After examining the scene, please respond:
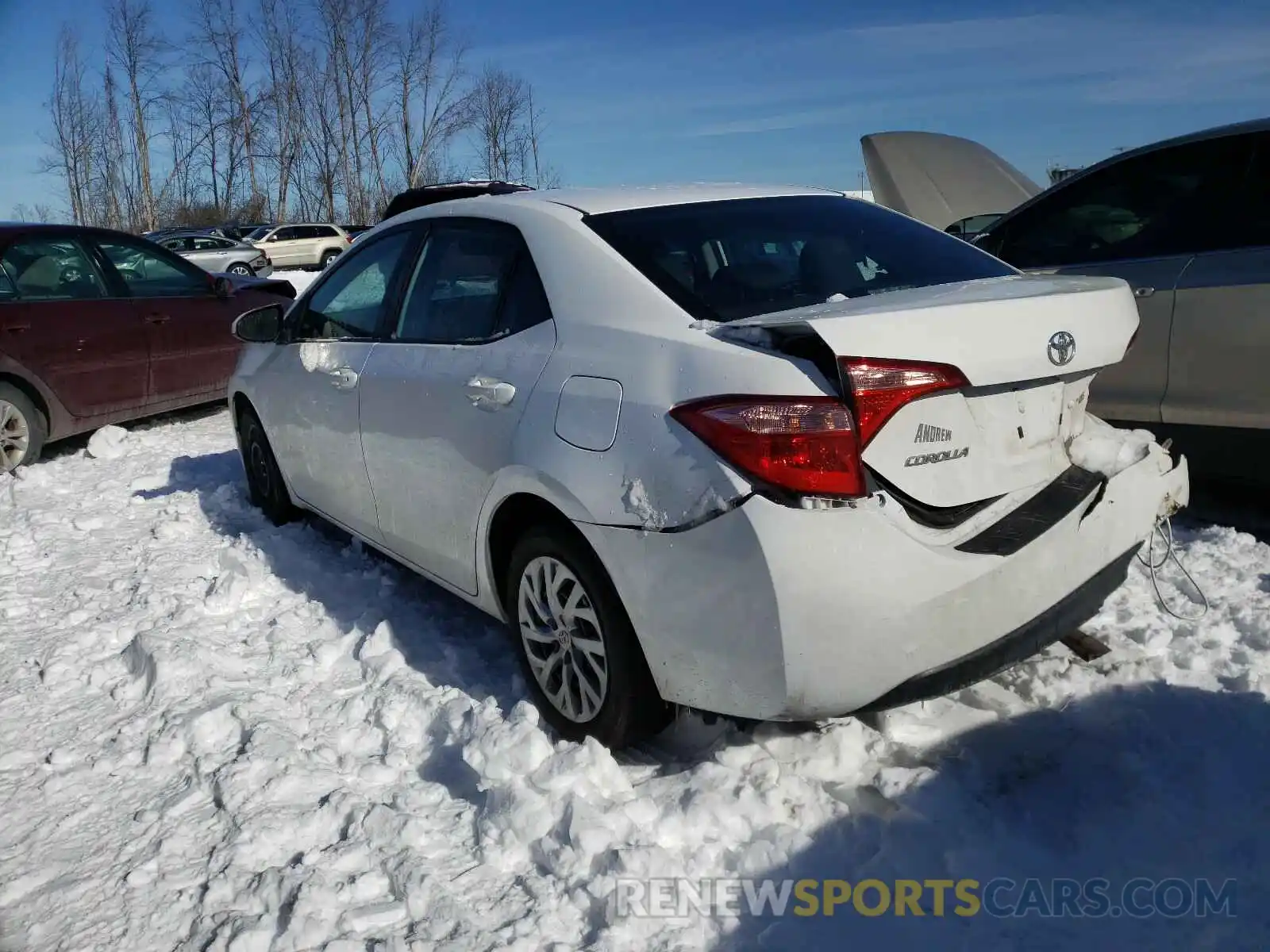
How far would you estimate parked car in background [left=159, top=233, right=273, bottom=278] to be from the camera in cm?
2505

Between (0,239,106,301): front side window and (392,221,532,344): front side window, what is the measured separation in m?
4.57

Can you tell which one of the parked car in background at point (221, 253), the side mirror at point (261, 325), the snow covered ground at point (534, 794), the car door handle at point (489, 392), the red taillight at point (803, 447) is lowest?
the snow covered ground at point (534, 794)

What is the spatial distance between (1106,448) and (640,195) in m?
1.66

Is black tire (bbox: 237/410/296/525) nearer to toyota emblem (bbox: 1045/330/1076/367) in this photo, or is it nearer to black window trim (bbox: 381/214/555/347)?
black window trim (bbox: 381/214/555/347)

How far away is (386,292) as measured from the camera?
13.0ft

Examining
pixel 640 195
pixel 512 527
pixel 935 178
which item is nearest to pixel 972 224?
pixel 935 178

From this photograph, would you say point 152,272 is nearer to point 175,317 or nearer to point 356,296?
point 175,317

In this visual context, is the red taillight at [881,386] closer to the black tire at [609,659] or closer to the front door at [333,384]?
the black tire at [609,659]

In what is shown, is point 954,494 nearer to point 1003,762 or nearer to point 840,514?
point 840,514

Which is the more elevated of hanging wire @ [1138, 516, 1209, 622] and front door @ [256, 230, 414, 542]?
front door @ [256, 230, 414, 542]

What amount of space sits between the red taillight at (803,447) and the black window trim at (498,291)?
92cm

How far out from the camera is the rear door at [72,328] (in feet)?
22.4
